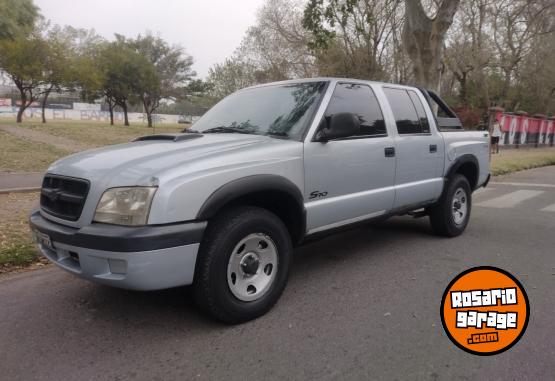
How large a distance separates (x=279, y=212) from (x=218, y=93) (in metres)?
41.7

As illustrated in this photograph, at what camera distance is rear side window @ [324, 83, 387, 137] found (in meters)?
4.10

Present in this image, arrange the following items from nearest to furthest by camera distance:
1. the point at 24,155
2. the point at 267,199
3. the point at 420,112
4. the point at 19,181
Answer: the point at 267,199 < the point at 420,112 < the point at 19,181 < the point at 24,155

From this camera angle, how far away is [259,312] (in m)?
3.30

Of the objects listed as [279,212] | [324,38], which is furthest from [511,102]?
[279,212]

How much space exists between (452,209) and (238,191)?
11.3 ft

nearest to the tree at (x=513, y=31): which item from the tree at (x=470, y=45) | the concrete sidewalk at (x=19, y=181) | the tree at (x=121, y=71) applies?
the tree at (x=470, y=45)

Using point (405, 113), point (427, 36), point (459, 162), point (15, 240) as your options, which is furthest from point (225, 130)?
point (427, 36)

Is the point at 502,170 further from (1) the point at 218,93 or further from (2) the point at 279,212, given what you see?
(1) the point at 218,93

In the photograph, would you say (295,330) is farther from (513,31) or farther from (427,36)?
(513,31)

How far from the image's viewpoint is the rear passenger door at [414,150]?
4664 mm

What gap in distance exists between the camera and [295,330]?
3.14 meters

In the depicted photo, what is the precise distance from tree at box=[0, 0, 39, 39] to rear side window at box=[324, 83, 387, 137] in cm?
3149

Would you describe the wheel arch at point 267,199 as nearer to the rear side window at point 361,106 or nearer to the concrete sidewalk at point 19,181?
the rear side window at point 361,106

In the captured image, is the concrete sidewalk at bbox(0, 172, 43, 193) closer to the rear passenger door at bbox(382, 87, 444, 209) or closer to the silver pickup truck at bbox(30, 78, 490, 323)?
the silver pickup truck at bbox(30, 78, 490, 323)
